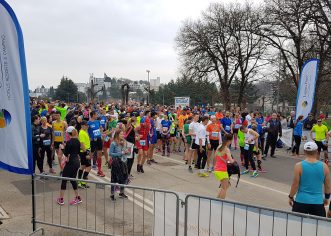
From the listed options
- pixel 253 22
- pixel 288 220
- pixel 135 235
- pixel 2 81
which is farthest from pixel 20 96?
pixel 253 22

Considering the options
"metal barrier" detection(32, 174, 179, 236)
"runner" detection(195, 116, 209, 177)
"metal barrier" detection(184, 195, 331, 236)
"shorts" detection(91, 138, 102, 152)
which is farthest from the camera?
"runner" detection(195, 116, 209, 177)

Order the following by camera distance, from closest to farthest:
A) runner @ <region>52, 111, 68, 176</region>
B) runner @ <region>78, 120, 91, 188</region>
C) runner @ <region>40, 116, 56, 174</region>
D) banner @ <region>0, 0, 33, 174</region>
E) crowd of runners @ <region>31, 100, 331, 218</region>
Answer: banner @ <region>0, 0, 33, 174</region> < crowd of runners @ <region>31, 100, 331, 218</region> < runner @ <region>78, 120, 91, 188</region> < runner @ <region>40, 116, 56, 174</region> < runner @ <region>52, 111, 68, 176</region>

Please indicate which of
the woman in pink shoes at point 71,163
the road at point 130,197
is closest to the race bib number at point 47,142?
the road at point 130,197

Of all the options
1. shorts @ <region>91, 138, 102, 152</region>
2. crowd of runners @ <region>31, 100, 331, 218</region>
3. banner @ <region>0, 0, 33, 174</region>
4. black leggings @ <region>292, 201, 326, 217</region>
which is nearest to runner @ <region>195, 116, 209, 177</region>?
crowd of runners @ <region>31, 100, 331, 218</region>

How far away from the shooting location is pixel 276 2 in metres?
25.5

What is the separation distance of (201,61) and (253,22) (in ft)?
21.9

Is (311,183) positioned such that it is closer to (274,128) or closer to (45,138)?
(45,138)

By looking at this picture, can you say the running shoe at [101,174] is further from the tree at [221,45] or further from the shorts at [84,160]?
the tree at [221,45]

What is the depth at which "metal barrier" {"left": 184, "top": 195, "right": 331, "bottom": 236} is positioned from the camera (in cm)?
388

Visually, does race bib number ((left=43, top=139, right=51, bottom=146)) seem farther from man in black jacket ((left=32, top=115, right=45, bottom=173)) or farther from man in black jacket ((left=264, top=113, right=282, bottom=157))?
Answer: man in black jacket ((left=264, top=113, right=282, bottom=157))

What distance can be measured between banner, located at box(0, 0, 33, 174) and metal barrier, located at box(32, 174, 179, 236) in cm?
50

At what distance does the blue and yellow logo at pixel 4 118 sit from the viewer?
534 centimetres

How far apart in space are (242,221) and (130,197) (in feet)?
12.3

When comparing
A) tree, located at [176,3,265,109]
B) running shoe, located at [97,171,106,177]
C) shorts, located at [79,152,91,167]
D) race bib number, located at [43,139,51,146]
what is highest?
tree, located at [176,3,265,109]
